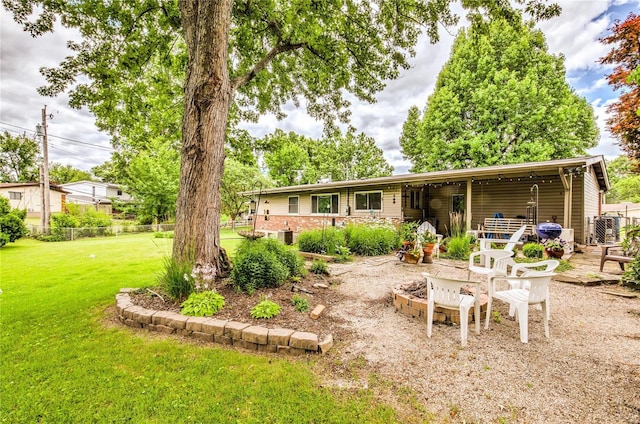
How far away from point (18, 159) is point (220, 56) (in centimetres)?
4358

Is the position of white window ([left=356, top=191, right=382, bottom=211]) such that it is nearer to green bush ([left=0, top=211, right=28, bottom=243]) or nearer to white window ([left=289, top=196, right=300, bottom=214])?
white window ([left=289, top=196, right=300, bottom=214])

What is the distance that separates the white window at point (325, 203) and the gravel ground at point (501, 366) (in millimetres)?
10269

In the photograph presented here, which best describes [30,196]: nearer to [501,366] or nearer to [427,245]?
[427,245]

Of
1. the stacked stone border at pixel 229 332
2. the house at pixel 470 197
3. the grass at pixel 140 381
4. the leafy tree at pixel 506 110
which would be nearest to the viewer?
the grass at pixel 140 381

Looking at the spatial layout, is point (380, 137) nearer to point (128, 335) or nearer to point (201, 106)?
point (201, 106)

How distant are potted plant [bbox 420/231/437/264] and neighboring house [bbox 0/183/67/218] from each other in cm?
2860

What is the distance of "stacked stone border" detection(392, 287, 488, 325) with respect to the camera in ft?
10.9

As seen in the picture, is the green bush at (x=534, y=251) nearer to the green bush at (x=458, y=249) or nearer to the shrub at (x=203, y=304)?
the green bush at (x=458, y=249)

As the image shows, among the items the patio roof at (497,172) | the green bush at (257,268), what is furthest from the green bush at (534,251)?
the green bush at (257,268)

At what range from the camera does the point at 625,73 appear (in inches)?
348

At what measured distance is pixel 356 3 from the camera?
5.97 metres

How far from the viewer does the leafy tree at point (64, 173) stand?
127 ft

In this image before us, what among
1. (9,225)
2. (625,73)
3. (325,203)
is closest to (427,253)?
(325,203)

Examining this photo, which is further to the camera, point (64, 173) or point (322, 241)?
point (64, 173)
